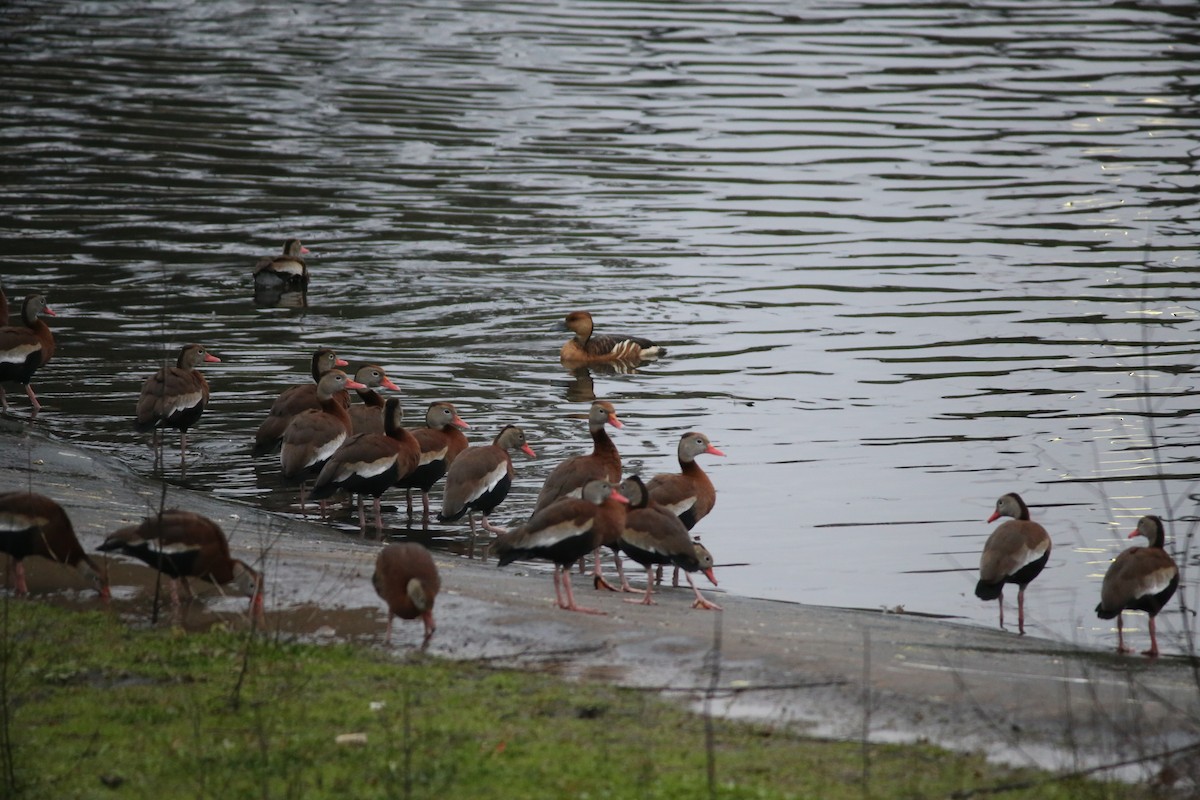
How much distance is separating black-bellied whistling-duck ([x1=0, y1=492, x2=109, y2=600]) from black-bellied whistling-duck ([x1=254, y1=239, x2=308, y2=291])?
12301 mm

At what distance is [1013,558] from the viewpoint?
1155 cm

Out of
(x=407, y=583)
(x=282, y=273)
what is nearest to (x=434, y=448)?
(x=407, y=583)

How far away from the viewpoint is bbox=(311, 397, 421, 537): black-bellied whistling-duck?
13570 millimetres

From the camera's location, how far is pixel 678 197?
2895 cm

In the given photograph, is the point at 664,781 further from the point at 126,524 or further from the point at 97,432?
the point at 97,432

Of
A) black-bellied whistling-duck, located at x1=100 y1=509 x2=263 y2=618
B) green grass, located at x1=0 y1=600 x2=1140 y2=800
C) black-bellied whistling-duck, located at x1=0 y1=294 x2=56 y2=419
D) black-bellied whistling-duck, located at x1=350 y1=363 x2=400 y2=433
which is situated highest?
black-bellied whistling-duck, located at x1=0 y1=294 x2=56 y2=419

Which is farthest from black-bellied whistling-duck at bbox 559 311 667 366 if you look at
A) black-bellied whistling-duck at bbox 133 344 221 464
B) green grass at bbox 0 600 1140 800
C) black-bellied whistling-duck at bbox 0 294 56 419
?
green grass at bbox 0 600 1140 800

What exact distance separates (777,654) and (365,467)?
530 cm

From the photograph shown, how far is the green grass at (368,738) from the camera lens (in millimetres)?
7062

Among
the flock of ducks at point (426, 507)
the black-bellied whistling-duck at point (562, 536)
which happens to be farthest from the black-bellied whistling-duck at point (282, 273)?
the black-bellied whistling-duck at point (562, 536)

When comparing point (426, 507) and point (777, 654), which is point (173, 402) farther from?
point (777, 654)

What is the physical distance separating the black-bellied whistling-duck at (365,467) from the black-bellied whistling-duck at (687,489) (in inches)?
92.3

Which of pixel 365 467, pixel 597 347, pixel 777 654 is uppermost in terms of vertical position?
pixel 597 347

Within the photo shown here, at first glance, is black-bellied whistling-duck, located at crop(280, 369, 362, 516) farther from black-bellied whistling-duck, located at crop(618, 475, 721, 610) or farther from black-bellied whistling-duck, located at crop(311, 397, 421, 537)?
black-bellied whistling-duck, located at crop(618, 475, 721, 610)
